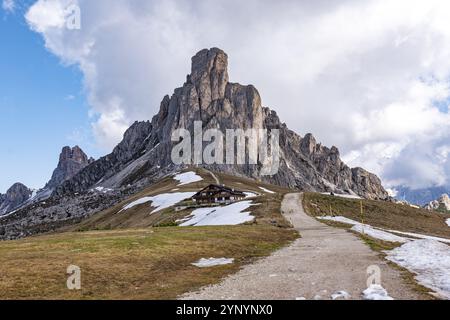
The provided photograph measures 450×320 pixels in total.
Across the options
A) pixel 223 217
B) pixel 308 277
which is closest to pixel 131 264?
pixel 308 277

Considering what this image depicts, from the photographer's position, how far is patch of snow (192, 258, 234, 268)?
82.5ft

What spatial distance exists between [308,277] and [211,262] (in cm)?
926

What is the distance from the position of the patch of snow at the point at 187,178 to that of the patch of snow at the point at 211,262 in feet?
372

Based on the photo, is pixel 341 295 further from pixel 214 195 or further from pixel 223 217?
pixel 214 195

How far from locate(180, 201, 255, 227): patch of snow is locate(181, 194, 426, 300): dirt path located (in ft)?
104

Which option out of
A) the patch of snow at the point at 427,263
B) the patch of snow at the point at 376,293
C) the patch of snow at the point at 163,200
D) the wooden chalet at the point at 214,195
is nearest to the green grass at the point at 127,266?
the patch of snow at the point at 376,293

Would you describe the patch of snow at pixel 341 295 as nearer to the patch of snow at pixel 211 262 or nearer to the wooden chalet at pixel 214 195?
the patch of snow at pixel 211 262

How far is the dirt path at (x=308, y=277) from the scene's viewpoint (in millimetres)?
15359

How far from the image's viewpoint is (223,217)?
6738cm

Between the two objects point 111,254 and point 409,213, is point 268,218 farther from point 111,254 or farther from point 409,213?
point 409,213

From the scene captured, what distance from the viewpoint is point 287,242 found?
121 feet

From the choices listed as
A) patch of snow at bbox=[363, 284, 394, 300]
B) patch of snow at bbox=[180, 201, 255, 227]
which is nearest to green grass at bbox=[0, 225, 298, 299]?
patch of snow at bbox=[363, 284, 394, 300]
